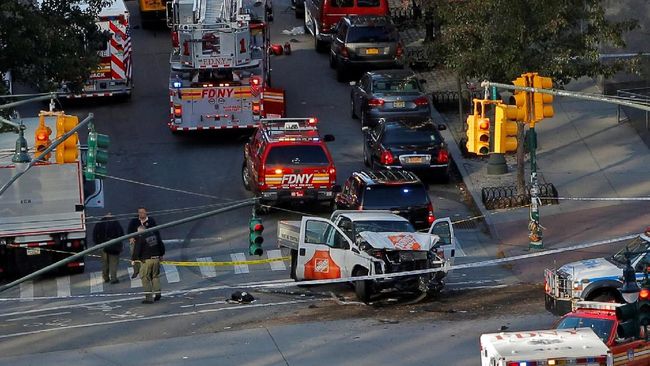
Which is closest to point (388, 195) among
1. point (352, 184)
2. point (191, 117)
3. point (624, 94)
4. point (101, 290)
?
point (352, 184)

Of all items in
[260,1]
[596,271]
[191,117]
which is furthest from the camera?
[260,1]

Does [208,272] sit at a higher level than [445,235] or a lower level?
lower

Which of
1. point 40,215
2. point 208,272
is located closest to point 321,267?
point 208,272

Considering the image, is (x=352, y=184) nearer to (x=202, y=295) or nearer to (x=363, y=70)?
(x=202, y=295)

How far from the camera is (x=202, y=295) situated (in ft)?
105

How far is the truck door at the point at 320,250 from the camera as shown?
30.6 meters

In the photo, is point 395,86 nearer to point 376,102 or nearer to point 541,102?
point 376,102

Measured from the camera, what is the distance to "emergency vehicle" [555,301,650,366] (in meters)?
23.1

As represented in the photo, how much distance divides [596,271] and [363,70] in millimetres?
23273

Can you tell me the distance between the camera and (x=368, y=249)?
2975cm

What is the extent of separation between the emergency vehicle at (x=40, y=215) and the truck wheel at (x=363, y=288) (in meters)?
6.30

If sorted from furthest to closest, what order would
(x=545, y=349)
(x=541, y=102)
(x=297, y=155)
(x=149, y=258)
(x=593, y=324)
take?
(x=297, y=155)
(x=149, y=258)
(x=541, y=102)
(x=593, y=324)
(x=545, y=349)

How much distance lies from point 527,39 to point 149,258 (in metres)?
11.3

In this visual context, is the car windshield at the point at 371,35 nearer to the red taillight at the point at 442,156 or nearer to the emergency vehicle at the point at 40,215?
the red taillight at the point at 442,156
